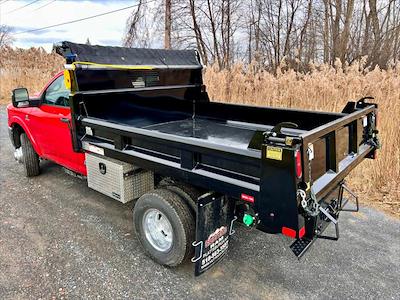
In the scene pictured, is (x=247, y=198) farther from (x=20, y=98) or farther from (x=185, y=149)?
(x=20, y=98)

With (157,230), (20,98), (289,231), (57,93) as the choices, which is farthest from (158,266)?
(20,98)

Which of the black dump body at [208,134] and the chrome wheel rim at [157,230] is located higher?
the black dump body at [208,134]

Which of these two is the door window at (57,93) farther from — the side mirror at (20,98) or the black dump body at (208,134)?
the black dump body at (208,134)

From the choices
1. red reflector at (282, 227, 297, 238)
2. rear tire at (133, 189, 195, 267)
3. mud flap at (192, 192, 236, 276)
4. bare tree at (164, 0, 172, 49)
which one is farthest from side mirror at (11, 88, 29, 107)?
bare tree at (164, 0, 172, 49)

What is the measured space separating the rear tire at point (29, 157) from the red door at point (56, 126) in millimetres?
393

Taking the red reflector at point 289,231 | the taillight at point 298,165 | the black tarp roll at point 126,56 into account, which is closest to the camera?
the taillight at point 298,165

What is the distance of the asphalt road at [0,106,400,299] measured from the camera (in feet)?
9.00

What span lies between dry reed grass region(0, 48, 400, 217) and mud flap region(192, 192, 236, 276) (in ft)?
8.65

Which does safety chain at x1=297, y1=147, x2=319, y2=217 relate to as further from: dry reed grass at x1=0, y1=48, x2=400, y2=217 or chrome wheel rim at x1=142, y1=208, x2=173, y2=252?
dry reed grass at x1=0, y1=48, x2=400, y2=217

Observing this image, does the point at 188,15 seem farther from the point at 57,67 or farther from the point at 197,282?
the point at 197,282

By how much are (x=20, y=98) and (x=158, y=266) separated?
314cm

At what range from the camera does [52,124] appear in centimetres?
439

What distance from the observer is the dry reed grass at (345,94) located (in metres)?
4.82

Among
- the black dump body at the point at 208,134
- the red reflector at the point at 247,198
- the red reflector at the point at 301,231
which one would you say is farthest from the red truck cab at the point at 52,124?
the red reflector at the point at 301,231
